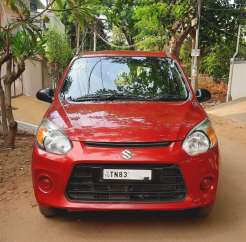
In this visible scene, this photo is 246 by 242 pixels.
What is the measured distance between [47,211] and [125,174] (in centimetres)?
101

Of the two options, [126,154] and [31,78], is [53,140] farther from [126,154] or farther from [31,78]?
[31,78]

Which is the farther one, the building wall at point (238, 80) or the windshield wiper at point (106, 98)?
the building wall at point (238, 80)

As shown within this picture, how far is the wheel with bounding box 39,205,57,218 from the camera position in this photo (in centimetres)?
468

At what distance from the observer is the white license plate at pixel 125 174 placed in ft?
13.8

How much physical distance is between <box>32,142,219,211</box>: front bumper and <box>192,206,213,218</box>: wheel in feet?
0.64

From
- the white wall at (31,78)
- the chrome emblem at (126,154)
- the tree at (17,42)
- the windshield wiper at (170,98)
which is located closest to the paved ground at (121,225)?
the chrome emblem at (126,154)

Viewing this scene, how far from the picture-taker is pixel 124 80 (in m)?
5.71

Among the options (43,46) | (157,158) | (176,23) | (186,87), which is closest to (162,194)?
(157,158)

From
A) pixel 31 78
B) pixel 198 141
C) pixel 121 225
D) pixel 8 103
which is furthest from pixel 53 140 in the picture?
pixel 31 78

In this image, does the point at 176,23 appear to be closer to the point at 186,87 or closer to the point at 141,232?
the point at 186,87

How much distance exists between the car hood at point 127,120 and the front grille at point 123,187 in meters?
0.31

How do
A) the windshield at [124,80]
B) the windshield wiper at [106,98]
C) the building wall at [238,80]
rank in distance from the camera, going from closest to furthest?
the windshield wiper at [106,98], the windshield at [124,80], the building wall at [238,80]

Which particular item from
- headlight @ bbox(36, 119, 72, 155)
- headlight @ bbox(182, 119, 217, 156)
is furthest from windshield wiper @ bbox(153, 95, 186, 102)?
headlight @ bbox(36, 119, 72, 155)

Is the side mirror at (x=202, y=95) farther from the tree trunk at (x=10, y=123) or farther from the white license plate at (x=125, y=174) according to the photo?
→ the tree trunk at (x=10, y=123)
